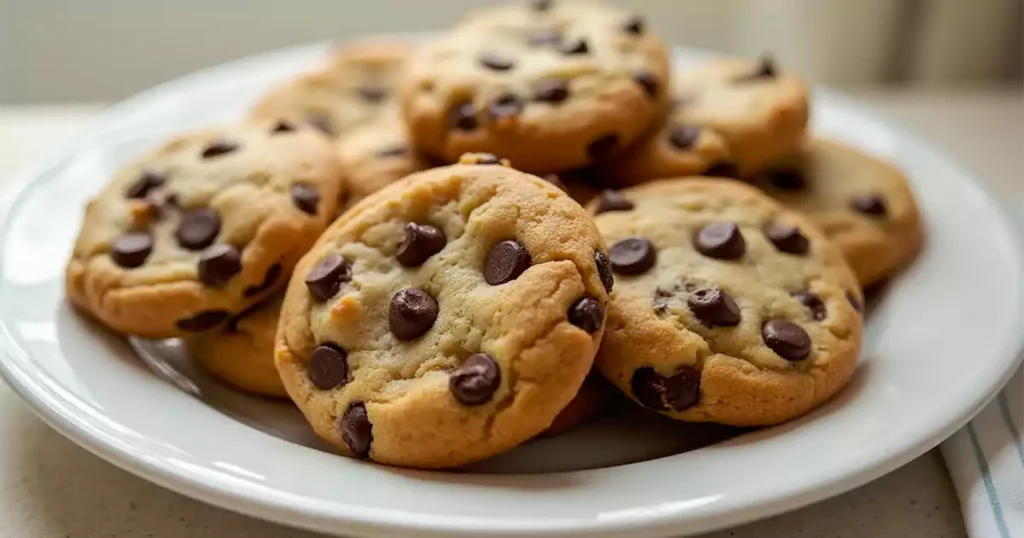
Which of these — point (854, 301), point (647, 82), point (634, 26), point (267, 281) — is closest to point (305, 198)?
point (267, 281)

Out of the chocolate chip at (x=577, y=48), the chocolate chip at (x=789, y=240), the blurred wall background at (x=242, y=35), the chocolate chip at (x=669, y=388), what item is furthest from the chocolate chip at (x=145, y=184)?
the blurred wall background at (x=242, y=35)

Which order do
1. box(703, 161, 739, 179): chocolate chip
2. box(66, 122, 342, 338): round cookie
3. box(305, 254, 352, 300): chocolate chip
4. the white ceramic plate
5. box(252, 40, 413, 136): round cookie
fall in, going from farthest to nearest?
box(252, 40, 413, 136): round cookie < box(703, 161, 739, 179): chocolate chip < box(66, 122, 342, 338): round cookie < box(305, 254, 352, 300): chocolate chip < the white ceramic plate

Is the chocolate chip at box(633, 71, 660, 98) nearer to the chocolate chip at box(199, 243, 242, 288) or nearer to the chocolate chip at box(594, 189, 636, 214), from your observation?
the chocolate chip at box(594, 189, 636, 214)

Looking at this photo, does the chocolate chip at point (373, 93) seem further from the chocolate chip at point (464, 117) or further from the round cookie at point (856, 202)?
the round cookie at point (856, 202)

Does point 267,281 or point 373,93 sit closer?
point 267,281

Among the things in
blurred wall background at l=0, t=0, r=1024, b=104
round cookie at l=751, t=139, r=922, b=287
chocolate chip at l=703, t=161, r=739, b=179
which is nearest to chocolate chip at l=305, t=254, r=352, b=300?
chocolate chip at l=703, t=161, r=739, b=179

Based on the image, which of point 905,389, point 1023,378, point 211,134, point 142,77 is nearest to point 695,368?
point 905,389

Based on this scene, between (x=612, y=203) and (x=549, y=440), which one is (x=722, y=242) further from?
(x=549, y=440)
